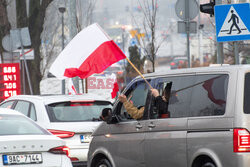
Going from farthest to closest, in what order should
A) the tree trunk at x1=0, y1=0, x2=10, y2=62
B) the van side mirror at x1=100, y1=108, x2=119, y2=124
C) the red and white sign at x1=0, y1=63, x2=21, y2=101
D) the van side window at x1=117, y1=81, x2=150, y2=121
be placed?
the tree trunk at x1=0, y1=0, x2=10, y2=62
the red and white sign at x1=0, y1=63, x2=21, y2=101
the van side mirror at x1=100, y1=108, x2=119, y2=124
the van side window at x1=117, y1=81, x2=150, y2=121

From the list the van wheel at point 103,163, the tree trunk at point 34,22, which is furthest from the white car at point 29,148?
the tree trunk at point 34,22

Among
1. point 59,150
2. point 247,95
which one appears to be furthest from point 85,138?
point 247,95

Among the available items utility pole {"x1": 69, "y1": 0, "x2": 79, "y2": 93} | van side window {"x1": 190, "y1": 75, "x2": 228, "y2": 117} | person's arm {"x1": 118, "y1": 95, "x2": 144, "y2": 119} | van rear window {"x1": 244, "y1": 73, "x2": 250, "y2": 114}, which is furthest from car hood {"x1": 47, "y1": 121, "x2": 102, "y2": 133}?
utility pole {"x1": 69, "y1": 0, "x2": 79, "y2": 93}

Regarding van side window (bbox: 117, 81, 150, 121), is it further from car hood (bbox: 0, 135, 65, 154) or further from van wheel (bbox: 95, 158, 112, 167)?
car hood (bbox: 0, 135, 65, 154)

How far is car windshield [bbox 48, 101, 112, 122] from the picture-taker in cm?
1136

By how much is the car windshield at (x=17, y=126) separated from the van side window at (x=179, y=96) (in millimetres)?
1517

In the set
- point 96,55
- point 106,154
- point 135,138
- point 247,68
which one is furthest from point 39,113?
point 247,68

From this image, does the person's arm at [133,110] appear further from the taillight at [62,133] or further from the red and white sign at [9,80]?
the red and white sign at [9,80]

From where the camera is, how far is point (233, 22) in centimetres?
1152

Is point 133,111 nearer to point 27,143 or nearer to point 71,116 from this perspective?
point 27,143

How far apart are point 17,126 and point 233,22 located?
4.56 meters

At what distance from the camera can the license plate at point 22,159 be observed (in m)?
7.77

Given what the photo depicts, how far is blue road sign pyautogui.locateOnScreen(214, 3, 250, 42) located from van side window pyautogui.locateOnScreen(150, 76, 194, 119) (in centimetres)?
324

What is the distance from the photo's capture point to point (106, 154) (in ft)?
31.9
